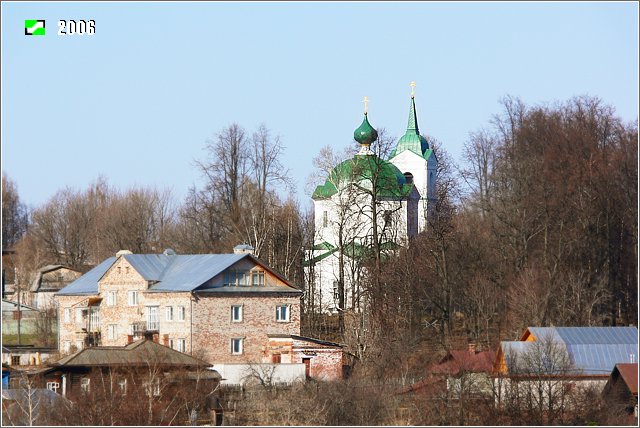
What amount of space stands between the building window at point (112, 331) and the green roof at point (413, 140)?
80.3ft

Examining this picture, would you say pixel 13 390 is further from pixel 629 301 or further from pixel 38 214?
pixel 38 214

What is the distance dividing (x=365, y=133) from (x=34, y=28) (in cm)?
3158

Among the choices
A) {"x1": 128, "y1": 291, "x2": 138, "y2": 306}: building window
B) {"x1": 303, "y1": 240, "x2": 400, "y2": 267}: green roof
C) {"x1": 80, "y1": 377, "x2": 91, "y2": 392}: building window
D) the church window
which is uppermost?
the church window

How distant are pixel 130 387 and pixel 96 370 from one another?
241cm

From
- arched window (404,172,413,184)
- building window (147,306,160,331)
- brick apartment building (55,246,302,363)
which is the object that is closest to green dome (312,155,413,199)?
arched window (404,172,413,184)

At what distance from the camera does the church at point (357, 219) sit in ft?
159

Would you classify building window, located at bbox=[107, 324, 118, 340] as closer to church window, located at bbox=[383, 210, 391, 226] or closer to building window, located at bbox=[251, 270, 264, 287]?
building window, located at bbox=[251, 270, 264, 287]

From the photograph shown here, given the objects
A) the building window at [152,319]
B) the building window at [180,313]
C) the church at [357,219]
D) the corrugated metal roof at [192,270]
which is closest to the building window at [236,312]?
the corrugated metal roof at [192,270]

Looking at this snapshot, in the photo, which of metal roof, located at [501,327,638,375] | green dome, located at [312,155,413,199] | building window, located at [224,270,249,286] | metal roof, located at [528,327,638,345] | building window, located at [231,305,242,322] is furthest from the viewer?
green dome, located at [312,155,413,199]

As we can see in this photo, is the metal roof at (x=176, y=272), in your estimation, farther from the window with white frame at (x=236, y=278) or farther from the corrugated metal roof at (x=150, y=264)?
the window with white frame at (x=236, y=278)

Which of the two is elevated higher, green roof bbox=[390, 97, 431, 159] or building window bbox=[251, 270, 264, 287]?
green roof bbox=[390, 97, 431, 159]

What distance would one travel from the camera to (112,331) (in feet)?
140

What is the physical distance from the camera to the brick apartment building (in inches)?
1570

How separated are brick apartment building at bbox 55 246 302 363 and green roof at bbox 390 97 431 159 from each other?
23910 millimetres
